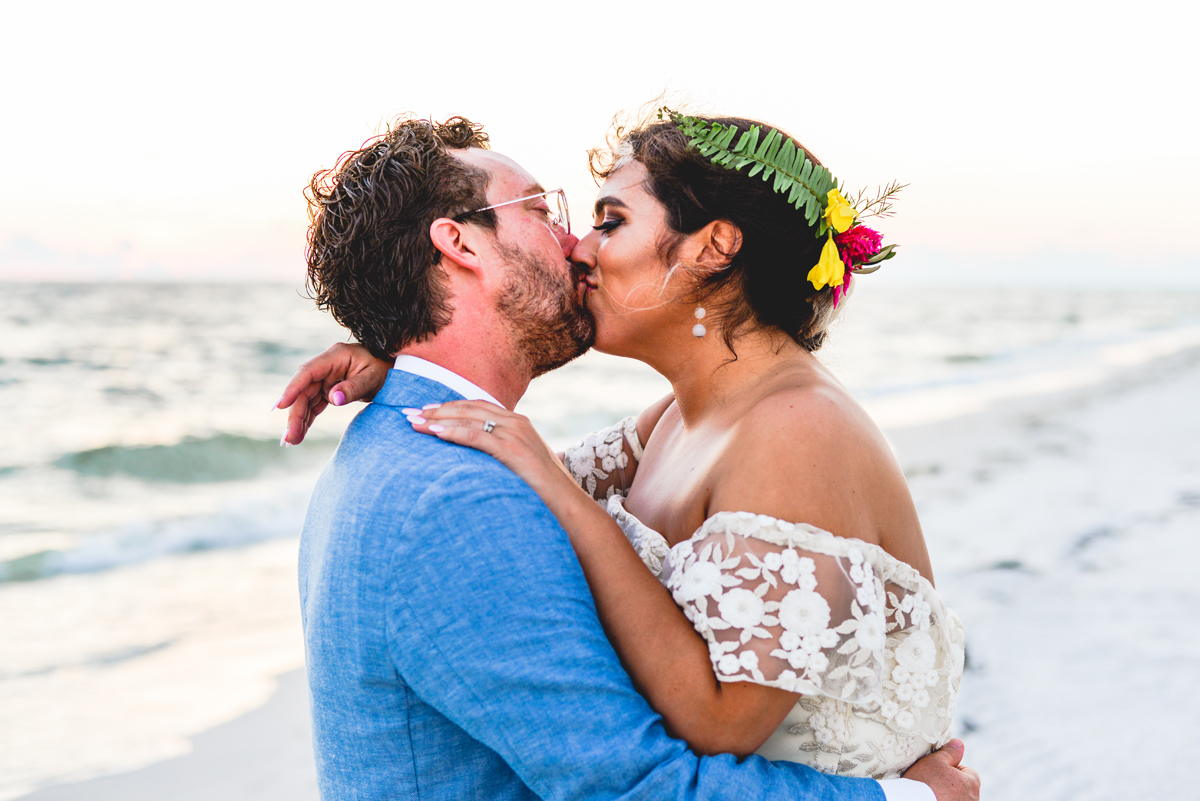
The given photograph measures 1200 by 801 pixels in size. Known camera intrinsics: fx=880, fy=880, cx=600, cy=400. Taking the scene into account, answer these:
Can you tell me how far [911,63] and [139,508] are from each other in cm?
990

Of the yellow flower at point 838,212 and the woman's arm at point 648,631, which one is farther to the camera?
the yellow flower at point 838,212

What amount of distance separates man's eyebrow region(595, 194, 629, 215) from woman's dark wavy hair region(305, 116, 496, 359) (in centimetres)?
38

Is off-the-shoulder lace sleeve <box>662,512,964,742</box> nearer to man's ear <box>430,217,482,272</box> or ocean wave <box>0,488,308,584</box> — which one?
man's ear <box>430,217,482,272</box>

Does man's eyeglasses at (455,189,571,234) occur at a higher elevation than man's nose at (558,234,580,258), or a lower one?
higher

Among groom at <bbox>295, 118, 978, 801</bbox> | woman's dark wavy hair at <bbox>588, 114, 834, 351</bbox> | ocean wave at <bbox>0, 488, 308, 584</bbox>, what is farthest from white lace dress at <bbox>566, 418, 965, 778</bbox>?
ocean wave at <bbox>0, 488, 308, 584</bbox>

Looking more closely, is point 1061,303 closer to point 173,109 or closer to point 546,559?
point 173,109

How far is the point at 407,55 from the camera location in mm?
9422

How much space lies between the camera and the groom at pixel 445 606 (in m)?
1.68

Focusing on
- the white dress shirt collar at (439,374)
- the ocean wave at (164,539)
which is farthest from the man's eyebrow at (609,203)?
the ocean wave at (164,539)

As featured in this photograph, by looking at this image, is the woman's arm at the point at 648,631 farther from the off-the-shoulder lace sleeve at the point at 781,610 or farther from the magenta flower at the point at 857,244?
the magenta flower at the point at 857,244

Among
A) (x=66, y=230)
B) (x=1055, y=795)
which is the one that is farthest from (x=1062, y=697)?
(x=66, y=230)

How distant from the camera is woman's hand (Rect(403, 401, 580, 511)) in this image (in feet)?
6.36

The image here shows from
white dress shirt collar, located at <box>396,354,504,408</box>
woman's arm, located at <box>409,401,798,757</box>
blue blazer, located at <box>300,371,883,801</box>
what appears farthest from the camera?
white dress shirt collar, located at <box>396,354,504,408</box>

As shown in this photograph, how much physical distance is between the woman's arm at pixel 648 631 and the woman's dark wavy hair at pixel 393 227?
536 millimetres
